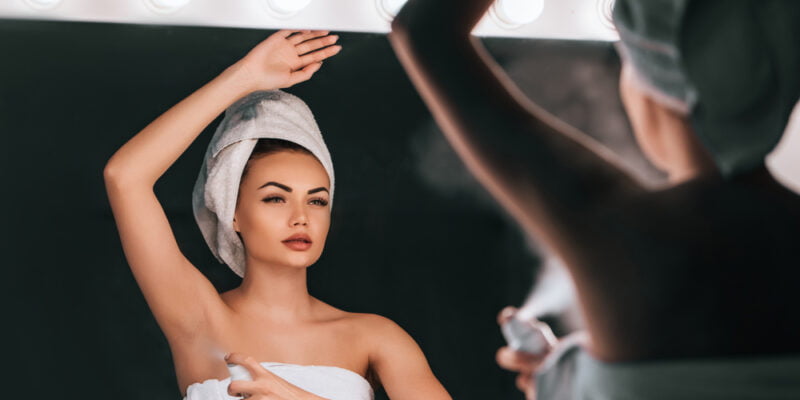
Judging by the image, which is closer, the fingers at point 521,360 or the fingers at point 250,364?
the fingers at point 521,360

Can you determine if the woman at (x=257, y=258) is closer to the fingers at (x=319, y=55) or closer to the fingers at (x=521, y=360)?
the fingers at (x=319, y=55)

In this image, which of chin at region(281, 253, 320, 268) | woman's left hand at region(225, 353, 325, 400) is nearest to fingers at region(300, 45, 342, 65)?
chin at region(281, 253, 320, 268)

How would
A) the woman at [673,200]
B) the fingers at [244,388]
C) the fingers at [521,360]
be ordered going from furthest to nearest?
the fingers at [244,388], the fingers at [521,360], the woman at [673,200]

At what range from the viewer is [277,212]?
3.29 ft

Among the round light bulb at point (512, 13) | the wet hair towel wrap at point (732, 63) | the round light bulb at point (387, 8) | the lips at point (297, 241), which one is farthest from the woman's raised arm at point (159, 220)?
the wet hair towel wrap at point (732, 63)

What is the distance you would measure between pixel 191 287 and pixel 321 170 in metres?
0.20

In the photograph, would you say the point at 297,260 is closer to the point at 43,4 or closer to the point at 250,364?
the point at 250,364

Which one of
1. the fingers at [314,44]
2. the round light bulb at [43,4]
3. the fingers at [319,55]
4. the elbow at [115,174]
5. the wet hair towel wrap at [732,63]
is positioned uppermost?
the round light bulb at [43,4]

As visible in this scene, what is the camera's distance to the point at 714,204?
1.25 feet

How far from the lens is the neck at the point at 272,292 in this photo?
3.31ft

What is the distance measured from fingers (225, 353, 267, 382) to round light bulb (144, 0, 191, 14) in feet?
1.40

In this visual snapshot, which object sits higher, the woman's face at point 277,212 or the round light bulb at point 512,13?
the round light bulb at point 512,13

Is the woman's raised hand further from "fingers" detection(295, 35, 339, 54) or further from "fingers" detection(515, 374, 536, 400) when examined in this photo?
"fingers" detection(515, 374, 536, 400)

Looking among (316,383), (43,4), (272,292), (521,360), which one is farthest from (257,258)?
(521,360)
